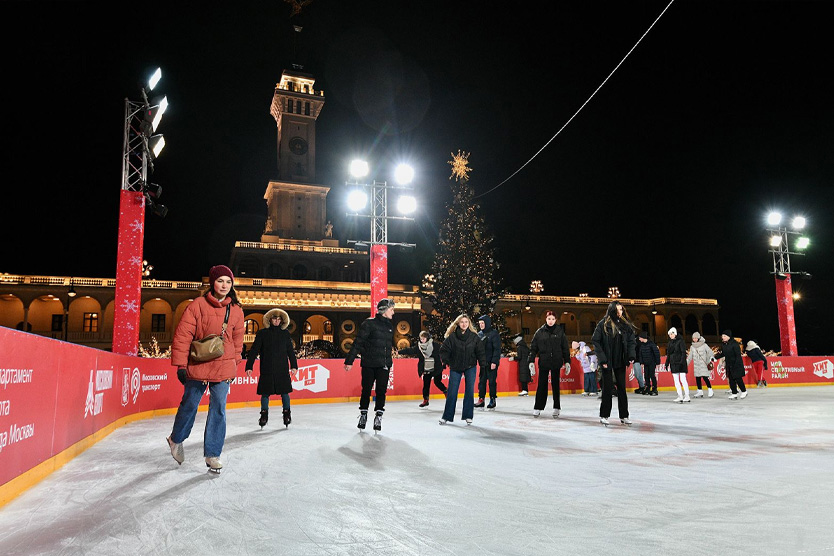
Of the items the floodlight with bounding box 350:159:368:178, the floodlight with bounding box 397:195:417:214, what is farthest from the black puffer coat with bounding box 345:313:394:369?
the floodlight with bounding box 397:195:417:214

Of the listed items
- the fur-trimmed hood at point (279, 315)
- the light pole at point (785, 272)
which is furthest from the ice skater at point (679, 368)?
the light pole at point (785, 272)

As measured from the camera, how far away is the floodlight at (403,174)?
51.3ft

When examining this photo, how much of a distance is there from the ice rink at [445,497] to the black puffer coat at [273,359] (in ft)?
3.95

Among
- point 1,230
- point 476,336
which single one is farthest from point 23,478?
point 1,230

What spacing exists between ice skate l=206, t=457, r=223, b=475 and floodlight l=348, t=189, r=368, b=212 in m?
10.9

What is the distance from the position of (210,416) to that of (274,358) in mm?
3436

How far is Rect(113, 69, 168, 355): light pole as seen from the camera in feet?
38.2

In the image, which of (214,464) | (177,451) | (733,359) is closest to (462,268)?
(733,359)

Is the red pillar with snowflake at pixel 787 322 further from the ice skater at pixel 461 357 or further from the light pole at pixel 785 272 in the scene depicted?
the ice skater at pixel 461 357

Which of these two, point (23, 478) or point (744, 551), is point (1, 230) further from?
point (744, 551)

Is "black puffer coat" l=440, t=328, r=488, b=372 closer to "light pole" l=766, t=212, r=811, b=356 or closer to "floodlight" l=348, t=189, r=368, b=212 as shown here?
"floodlight" l=348, t=189, r=368, b=212

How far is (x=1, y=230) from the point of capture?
5466 cm

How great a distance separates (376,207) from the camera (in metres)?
15.3

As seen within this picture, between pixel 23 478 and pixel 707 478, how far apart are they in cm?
513
